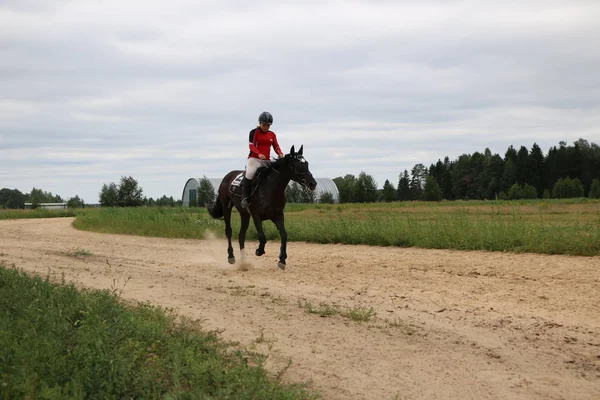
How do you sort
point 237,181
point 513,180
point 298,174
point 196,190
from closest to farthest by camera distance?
point 298,174 → point 237,181 → point 196,190 → point 513,180

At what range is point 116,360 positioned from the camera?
545 centimetres

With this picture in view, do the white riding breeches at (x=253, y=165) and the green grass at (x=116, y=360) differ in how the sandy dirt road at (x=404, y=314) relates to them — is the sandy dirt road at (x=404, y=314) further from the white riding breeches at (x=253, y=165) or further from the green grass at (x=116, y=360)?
the white riding breeches at (x=253, y=165)

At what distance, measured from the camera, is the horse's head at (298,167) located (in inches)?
520

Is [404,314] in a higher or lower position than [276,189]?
lower

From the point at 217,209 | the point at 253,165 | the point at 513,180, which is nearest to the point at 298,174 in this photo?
the point at 253,165

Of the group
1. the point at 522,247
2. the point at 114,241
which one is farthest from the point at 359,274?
the point at 114,241

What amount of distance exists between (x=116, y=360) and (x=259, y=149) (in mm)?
8975

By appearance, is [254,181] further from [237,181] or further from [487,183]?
[487,183]

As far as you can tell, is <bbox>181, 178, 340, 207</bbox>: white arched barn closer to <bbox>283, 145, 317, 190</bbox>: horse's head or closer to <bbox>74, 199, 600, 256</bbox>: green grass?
<bbox>74, 199, 600, 256</bbox>: green grass

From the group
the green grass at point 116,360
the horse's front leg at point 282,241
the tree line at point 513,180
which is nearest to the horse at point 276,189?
the horse's front leg at point 282,241

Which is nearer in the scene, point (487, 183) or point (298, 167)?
point (298, 167)

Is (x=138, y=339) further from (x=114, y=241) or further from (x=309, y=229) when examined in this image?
(x=114, y=241)

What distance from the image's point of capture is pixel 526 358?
661 centimetres

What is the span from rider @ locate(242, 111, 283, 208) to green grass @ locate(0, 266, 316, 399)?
6.80m
